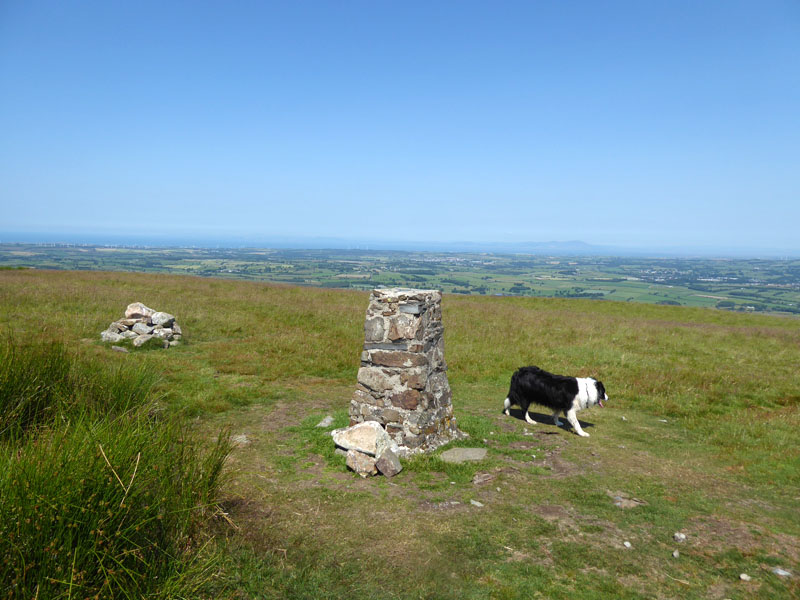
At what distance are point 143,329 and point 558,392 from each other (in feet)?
53.4

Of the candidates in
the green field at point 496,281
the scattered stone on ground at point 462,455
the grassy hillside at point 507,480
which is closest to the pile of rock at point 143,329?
the grassy hillside at point 507,480

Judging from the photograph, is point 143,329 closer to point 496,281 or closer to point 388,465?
point 388,465

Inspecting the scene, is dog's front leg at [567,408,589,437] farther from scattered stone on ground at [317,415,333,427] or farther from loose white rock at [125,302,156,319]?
loose white rock at [125,302,156,319]

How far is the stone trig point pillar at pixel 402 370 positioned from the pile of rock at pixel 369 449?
1.50ft

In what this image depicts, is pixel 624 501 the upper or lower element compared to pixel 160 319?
lower

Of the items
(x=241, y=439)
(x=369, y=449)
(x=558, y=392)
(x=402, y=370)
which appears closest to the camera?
(x=369, y=449)

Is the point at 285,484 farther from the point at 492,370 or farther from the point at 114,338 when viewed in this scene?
the point at 114,338

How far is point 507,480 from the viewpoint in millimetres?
8062

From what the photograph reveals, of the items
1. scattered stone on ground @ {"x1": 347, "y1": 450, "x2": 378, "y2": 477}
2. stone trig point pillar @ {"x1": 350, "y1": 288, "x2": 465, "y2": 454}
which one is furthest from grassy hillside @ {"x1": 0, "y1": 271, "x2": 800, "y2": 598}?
stone trig point pillar @ {"x1": 350, "y1": 288, "x2": 465, "y2": 454}

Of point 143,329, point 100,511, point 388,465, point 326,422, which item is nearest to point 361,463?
point 388,465

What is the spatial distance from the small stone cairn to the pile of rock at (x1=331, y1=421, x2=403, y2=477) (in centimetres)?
7

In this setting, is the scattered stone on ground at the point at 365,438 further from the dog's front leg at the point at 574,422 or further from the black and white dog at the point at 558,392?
the dog's front leg at the point at 574,422

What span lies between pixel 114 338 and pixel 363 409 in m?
13.2

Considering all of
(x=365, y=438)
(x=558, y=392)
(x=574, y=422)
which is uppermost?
(x=558, y=392)
